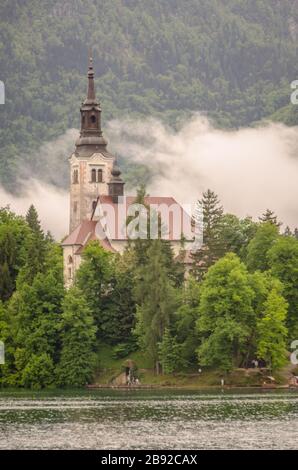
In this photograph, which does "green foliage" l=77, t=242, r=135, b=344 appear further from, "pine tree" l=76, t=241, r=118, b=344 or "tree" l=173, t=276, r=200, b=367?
"tree" l=173, t=276, r=200, b=367

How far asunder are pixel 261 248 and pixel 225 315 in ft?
55.6

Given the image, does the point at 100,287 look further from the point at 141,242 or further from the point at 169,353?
the point at 169,353

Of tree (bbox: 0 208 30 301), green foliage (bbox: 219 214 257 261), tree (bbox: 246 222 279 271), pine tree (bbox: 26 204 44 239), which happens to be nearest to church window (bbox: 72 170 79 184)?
pine tree (bbox: 26 204 44 239)

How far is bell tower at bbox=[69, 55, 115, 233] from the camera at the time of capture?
166 metres

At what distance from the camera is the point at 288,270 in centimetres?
12200

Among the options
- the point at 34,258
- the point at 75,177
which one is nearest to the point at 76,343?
the point at 34,258

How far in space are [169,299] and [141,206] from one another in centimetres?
2262

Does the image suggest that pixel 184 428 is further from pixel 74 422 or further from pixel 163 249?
pixel 163 249

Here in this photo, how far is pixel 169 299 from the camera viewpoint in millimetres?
119062

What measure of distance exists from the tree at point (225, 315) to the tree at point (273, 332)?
1.14m

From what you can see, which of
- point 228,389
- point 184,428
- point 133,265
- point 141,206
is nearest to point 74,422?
point 184,428

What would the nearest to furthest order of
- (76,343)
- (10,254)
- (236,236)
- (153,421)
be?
(153,421)
(76,343)
(10,254)
(236,236)

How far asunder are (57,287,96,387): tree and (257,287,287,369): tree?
13306mm
